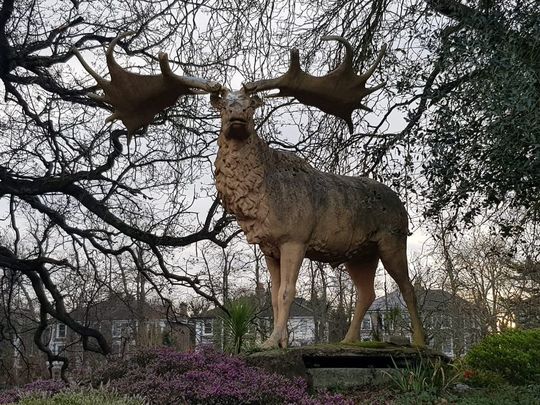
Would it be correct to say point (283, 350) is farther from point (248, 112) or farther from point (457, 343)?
point (457, 343)

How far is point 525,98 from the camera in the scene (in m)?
5.28

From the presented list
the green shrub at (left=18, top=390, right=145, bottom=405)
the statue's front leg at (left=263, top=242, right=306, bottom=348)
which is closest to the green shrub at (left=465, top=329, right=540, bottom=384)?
the statue's front leg at (left=263, top=242, right=306, bottom=348)

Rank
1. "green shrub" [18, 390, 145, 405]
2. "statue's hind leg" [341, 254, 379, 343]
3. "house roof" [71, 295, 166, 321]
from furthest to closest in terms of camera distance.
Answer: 1. "house roof" [71, 295, 166, 321]
2. "statue's hind leg" [341, 254, 379, 343]
3. "green shrub" [18, 390, 145, 405]

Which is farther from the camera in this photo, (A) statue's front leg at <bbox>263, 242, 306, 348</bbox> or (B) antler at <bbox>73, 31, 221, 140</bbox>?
(B) antler at <bbox>73, 31, 221, 140</bbox>

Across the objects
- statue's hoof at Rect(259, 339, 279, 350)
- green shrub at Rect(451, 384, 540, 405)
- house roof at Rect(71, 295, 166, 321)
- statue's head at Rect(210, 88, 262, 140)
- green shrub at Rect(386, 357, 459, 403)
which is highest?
statue's head at Rect(210, 88, 262, 140)

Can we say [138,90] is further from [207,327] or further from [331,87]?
[207,327]

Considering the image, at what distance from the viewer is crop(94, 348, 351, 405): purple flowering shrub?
6133 mm

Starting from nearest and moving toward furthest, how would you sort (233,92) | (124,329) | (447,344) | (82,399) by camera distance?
(82,399)
(233,92)
(124,329)
(447,344)

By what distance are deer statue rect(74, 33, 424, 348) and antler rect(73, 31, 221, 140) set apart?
12mm

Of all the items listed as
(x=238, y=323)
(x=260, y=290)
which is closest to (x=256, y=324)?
(x=238, y=323)

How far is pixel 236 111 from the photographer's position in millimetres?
7402

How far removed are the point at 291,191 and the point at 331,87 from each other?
148 cm

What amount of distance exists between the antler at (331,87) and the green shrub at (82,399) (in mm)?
3668

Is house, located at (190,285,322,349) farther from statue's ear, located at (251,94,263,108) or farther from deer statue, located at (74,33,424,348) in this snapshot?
statue's ear, located at (251,94,263,108)
